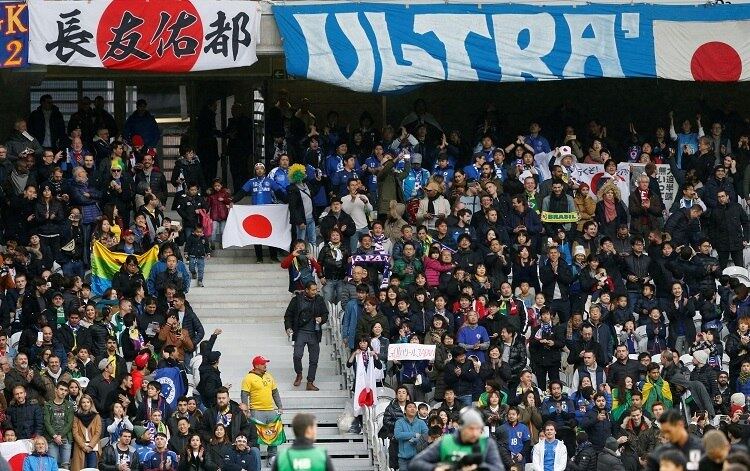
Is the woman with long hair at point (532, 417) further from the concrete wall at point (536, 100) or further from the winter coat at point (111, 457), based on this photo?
the concrete wall at point (536, 100)

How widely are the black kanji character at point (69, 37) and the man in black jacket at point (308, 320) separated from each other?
6.57 m

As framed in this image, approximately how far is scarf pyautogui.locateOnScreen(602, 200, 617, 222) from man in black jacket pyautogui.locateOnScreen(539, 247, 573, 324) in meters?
2.10

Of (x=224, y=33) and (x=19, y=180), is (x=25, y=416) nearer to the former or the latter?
(x=19, y=180)

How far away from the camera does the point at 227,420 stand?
2750 centimetres

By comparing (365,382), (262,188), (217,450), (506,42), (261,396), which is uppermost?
(506,42)

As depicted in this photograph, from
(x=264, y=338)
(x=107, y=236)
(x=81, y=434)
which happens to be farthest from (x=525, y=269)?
(x=81, y=434)

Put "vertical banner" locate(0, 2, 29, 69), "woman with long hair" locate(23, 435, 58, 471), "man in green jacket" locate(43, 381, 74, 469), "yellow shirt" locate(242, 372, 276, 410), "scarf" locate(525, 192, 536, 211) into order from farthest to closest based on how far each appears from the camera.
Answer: "vertical banner" locate(0, 2, 29, 69) → "scarf" locate(525, 192, 536, 211) → "yellow shirt" locate(242, 372, 276, 410) → "man in green jacket" locate(43, 381, 74, 469) → "woman with long hair" locate(23, 435, 58, 471)

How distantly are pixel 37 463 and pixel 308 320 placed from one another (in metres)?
5.16

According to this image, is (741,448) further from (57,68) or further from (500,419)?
(57,68)

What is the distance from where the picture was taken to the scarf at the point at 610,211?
3322cm

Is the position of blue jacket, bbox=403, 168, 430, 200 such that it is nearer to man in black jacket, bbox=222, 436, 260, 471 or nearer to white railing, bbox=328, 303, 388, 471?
white railing, bbox=328, 303, 388, 471

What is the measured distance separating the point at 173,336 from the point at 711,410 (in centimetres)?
751

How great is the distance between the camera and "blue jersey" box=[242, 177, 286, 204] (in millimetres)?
33875

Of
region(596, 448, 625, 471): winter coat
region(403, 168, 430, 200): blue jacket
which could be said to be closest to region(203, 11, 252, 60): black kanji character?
region(403, 168, 430, 200): blue jacket
